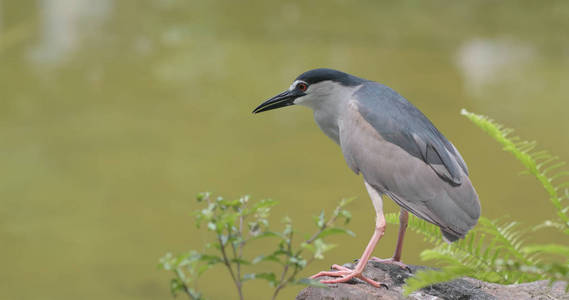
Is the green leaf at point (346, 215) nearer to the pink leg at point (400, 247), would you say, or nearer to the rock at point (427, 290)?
the rock at point (427, 290)

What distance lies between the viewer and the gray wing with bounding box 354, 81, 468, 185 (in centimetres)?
128

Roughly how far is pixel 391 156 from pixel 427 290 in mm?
269

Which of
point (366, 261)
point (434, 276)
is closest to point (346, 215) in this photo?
point (434, 276)

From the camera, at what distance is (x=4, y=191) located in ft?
9.37

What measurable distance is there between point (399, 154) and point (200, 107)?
2.29m

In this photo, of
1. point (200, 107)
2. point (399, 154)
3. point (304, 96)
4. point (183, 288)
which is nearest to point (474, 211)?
point (399, 154)

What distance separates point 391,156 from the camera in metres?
1.29

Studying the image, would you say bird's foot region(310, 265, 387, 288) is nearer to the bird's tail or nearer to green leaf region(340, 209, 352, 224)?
the bird's tail

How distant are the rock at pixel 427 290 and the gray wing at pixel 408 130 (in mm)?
214

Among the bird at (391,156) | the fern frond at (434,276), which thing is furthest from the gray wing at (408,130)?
the fern frond at (434,276)

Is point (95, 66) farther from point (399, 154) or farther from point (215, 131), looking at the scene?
point (399, 154)

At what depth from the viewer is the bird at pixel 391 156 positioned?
123 cm

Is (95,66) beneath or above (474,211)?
above

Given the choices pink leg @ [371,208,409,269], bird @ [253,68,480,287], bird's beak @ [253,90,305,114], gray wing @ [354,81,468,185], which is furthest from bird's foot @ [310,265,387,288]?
bird's beak @ [253,90,305,114]
